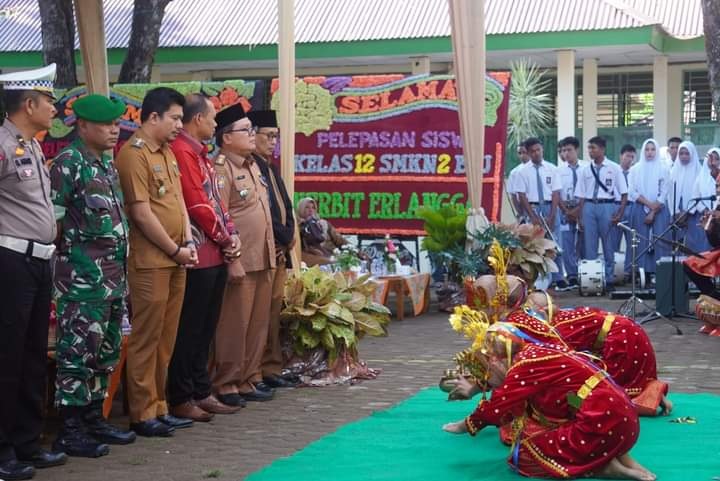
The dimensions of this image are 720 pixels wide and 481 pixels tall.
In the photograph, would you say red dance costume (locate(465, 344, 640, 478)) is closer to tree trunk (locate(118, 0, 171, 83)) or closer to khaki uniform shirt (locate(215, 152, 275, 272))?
khaki uniform shirt (locate(215, 152, 275, 272))

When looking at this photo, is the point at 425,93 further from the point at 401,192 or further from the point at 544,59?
the point at 544,59

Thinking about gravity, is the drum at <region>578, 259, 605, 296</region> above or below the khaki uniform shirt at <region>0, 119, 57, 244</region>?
below

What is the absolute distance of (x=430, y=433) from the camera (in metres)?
6.62

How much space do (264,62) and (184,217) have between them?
14.8 metres

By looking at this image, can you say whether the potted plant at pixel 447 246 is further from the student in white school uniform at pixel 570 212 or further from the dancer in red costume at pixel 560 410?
the dancer in red costume at pixel 560 410

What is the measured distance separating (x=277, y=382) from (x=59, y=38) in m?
10.3

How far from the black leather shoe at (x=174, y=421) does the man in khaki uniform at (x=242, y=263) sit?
24.3 inches

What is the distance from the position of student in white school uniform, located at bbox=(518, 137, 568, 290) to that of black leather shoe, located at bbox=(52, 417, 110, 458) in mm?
9761

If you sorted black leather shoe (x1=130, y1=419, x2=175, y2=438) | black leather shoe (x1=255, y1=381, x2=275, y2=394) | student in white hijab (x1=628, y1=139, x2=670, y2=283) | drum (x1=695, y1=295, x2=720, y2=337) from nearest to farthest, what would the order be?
black leather shoe (x1=130, y1=419, x2=175, y2=438), black leather shoe (x1=255, y1=381, x2=275, y2=394), drum (x1=695, y1=295, x2=720, y2=337), student in white hijab (x1=628, y1=139, x2=670, y2=283)

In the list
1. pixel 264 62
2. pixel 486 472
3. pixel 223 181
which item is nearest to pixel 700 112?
pixel 264 62

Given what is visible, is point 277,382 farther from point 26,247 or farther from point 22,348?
point 26,247

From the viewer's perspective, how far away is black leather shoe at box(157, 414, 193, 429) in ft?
22.4

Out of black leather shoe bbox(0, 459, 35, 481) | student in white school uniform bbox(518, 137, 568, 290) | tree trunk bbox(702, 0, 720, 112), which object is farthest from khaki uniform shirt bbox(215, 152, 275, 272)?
tree trunk bbox(702, 0, 720, 112)

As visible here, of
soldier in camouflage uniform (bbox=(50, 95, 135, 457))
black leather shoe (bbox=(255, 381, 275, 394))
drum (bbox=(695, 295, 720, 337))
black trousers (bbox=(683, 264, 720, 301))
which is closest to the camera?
soldier in camouflage uniform (bbox=(50, 95, 135, 457))
